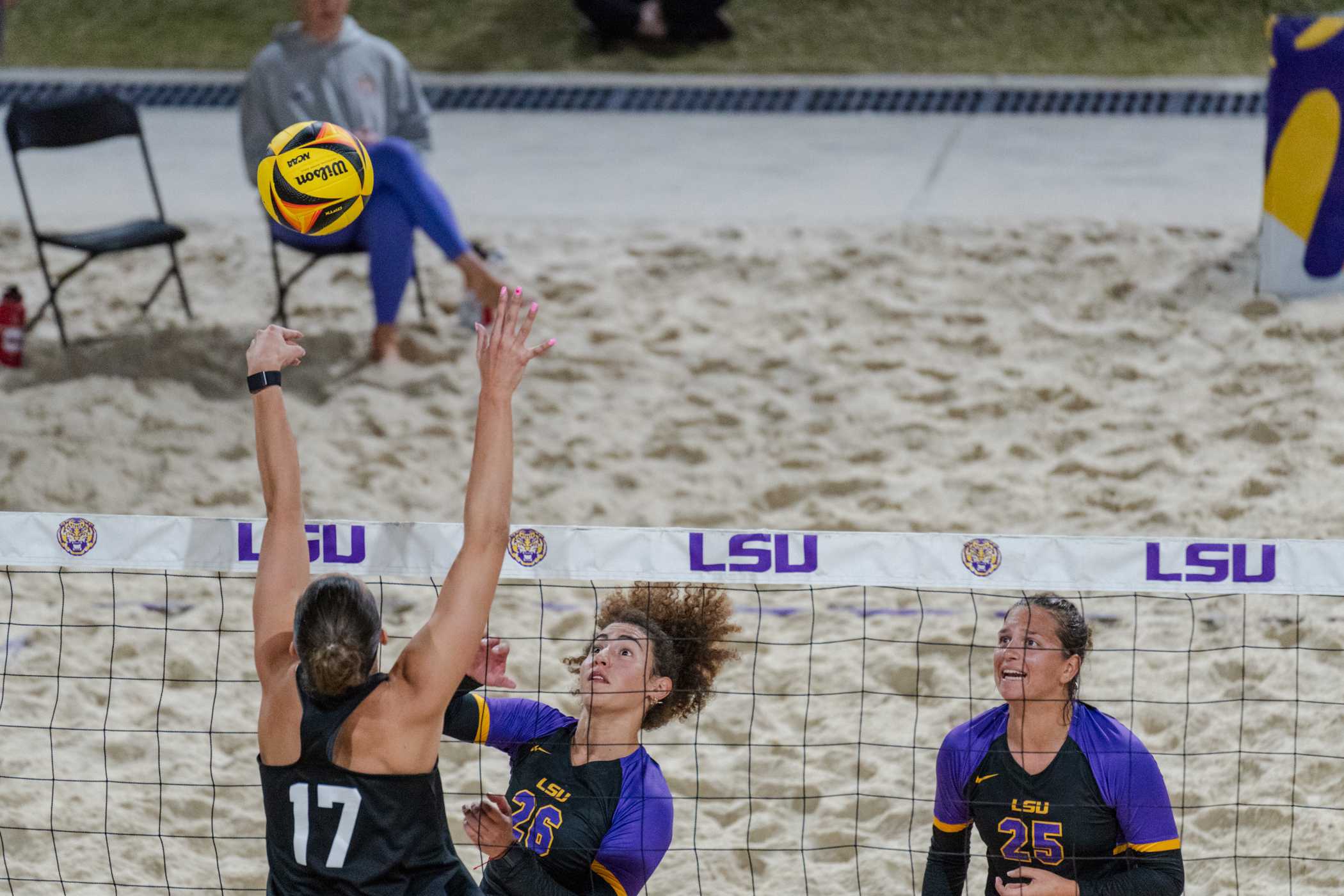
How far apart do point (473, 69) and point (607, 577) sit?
6577mm

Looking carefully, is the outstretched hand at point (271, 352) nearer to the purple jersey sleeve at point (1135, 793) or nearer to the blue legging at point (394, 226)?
the purple jersey sleeve at point (1135, 793)

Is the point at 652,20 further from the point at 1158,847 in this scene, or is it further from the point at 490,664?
the point at 1158,847

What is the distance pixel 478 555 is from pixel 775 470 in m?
3.06

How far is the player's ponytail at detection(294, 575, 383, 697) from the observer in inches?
95.0

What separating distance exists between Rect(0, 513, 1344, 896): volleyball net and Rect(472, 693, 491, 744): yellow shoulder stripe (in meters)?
0.29

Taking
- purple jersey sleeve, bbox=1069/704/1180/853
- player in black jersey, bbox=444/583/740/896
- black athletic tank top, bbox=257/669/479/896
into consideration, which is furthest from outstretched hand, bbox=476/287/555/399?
purple jersey sleeve, bbox=1069/704/1180/853

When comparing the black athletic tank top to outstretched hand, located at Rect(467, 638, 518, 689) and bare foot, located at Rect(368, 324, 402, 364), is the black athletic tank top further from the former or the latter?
bare foot, located at Rect(368, 324, 402, 364)

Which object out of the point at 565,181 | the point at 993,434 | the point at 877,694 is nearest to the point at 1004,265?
the point at 993,434

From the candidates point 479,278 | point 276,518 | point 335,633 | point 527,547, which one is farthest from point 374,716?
point 479,278

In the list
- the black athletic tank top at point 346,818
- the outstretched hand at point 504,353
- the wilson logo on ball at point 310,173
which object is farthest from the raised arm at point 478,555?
the wilson logo on ball at point 310,173

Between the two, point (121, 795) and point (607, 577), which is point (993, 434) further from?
point (121, 795)

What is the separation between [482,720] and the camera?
10.1 ft

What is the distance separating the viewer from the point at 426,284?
682 cm

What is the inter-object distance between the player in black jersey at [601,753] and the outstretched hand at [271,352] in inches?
28.3
